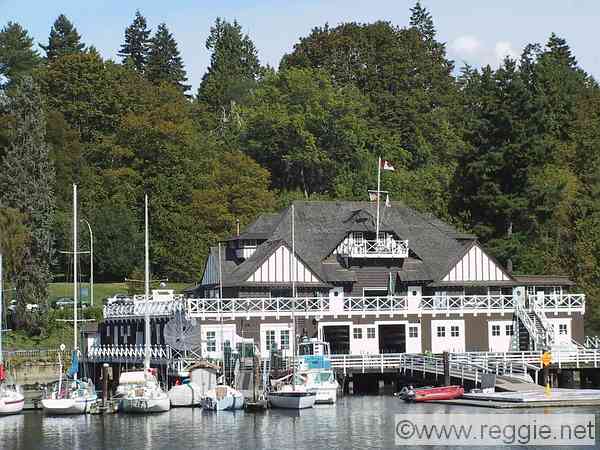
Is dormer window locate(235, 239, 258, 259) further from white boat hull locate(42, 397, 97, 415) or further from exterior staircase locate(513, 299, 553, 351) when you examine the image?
white boat hull locate(42, 397, 97, 415)

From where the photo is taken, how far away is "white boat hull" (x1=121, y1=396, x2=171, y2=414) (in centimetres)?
7250

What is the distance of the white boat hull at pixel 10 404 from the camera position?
73375 millimetres

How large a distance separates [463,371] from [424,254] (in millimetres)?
16195

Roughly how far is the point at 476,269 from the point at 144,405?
26.4 metres

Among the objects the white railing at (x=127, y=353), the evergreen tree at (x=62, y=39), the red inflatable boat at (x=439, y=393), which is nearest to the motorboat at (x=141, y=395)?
the white railing at (x=127, y=353)

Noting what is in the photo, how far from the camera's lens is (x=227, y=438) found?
63.2 metres

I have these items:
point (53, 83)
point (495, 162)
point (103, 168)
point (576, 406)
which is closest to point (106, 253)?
point (103, 168)

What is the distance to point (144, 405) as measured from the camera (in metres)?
72.6

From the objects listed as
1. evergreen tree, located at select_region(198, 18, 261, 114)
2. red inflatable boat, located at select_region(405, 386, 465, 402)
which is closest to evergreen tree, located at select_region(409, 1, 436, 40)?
evergreen tree, located at select_region(198, 18, 261, 114)

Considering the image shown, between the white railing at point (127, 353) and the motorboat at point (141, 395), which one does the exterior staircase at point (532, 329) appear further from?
the motorboat at point (141, 395)

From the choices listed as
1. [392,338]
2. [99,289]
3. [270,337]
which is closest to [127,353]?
[270,337]

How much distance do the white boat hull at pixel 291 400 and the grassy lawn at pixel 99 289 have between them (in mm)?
42609

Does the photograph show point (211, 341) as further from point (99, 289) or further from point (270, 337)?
point (99, 289)

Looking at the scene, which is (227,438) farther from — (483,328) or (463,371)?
(483,328)
